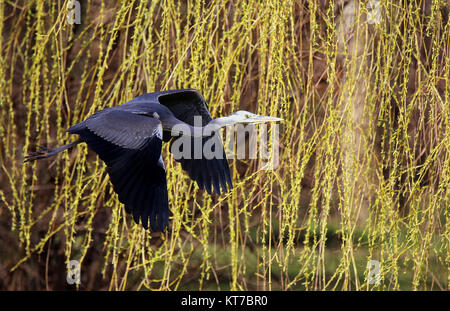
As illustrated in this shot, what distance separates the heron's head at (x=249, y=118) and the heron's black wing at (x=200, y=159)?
4.8 inches

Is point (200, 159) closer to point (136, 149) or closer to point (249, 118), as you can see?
point (249, 118)

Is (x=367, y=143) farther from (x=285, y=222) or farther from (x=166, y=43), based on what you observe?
(x=166, y=43)

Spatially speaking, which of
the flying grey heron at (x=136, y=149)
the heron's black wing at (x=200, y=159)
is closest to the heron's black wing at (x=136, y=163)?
the flying grey heron at (x=136, y=149)

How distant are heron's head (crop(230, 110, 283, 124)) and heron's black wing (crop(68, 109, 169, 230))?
26 centimetres

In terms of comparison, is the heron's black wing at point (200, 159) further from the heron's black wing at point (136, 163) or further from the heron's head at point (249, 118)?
the heron's black wing at point (136, 163)

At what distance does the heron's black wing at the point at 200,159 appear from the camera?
1902mm

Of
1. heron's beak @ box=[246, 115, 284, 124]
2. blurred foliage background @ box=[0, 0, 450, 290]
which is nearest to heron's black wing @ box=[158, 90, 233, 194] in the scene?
blurred foliage background @ box=[0, 0, 450, 290]

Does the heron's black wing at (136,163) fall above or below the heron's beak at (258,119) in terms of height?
below

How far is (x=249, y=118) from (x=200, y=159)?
11.0 inches

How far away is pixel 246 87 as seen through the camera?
2.02 meters

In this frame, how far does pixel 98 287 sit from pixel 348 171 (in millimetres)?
1175

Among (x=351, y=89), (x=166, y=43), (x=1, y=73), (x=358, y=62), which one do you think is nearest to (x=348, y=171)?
(x=351, y=89)

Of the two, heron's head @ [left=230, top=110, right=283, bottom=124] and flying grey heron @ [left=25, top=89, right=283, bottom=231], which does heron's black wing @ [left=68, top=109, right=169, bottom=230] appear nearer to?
flying grey heron @ [left=25, top=89, right=283, bottom=231]

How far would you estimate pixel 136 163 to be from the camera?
1611mm
